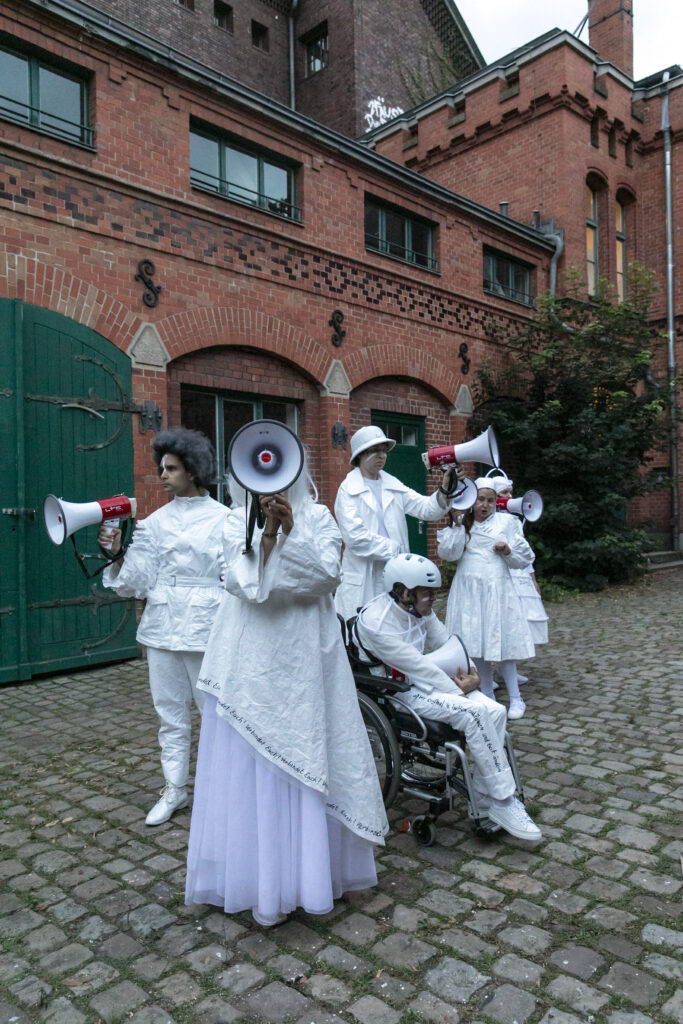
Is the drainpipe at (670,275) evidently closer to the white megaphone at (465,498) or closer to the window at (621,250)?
the window at (621,250)

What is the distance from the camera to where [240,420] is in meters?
8.60

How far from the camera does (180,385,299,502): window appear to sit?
8016 mm

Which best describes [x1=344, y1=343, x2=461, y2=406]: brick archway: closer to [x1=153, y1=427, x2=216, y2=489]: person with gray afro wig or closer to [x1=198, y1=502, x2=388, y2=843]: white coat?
[x1=153, y1=427, x2=216, y2=489]: person with gray afro wig

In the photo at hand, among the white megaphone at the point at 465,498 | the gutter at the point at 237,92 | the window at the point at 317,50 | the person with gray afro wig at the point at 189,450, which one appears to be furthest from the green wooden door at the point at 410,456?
the window at the point at 317,50

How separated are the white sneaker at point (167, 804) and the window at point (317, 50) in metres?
20.2

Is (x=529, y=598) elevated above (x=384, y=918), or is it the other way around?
(x=529, y=598)

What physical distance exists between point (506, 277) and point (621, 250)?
5173 mm

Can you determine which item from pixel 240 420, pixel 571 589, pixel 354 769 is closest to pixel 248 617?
pixel 354 769

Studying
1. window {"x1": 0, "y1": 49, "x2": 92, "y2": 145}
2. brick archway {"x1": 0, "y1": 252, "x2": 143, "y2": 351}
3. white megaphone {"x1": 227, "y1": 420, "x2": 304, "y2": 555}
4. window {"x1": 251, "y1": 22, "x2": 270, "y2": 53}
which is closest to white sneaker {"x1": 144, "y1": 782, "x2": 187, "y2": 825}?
white megaphone {"x1": 227, "y1": 420, "x2": 304, "y2": 555}

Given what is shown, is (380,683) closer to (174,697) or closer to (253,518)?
(174,697)

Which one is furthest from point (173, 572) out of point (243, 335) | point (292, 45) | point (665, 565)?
point (292, 45)

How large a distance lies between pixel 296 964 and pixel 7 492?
16.5ft

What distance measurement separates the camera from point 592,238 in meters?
15.6

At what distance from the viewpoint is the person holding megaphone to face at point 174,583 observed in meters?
3.65
